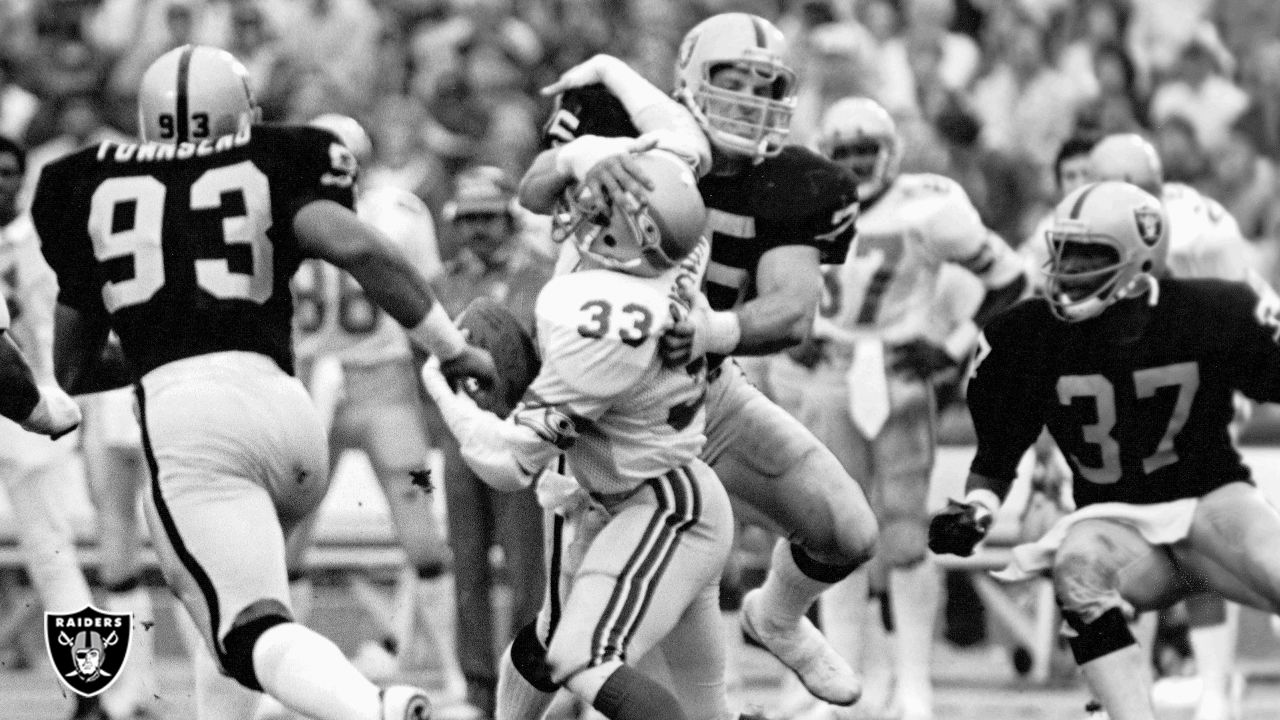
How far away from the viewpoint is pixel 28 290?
8.80 m

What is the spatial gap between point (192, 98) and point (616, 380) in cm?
129

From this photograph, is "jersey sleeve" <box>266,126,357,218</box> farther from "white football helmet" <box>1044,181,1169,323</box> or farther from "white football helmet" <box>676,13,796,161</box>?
"white football helmet" <box>1044,181,1169,323</box>

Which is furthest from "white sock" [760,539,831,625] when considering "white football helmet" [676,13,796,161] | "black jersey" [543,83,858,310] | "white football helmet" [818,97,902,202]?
"white football helmet" [818,97,902,202]

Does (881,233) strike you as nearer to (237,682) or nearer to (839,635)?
(839,635)

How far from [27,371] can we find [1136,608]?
297 centimetres

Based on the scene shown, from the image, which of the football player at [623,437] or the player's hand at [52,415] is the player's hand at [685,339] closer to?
the football player at [623,437]

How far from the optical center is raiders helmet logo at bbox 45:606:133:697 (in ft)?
23.9

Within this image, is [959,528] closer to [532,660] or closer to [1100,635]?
[1100,635]

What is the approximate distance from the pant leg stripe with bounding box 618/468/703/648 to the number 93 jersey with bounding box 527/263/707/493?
55mm

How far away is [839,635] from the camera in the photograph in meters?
8.49

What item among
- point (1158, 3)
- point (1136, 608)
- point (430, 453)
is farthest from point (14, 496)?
point (1158, 3)

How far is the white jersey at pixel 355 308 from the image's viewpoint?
9.29m

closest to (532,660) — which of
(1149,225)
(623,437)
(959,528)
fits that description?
(623,437)

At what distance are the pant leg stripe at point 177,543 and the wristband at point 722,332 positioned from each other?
4.15ft
